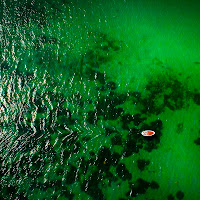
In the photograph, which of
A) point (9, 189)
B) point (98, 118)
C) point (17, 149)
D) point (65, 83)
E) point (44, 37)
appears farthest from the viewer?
point (44, 37)

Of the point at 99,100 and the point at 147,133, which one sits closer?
the point at 147,133

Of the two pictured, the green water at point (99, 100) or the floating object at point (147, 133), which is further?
the floating object at point (147, 133)

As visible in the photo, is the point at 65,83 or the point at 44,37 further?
the point at 44,37

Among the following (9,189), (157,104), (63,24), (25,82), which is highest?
(63,24)

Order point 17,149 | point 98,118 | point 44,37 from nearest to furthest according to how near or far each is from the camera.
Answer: point 17,149
point 98,118
point 44,37

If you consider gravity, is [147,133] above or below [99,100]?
below

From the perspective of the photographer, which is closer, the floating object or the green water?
the green water

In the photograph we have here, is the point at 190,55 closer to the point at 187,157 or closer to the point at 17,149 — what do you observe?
the point at 187,157

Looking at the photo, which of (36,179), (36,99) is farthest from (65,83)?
(36,179)
